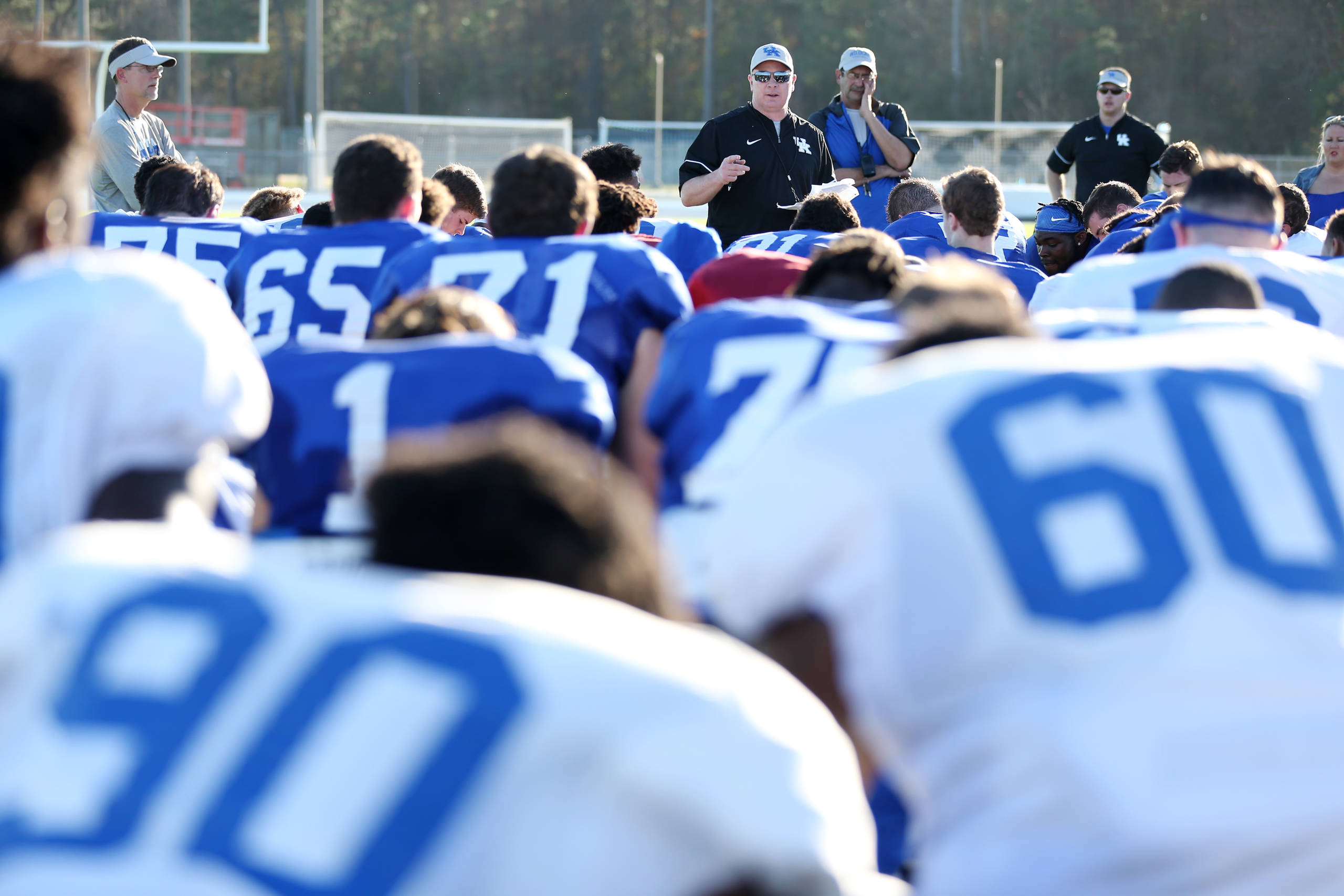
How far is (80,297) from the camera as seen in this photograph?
2.06m

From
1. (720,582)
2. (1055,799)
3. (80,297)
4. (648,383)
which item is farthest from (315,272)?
(1055,799)

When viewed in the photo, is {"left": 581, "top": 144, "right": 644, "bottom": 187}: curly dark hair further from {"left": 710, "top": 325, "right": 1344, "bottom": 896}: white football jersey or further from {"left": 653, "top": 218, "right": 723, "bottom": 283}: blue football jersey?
{"left": 710, "top": 325, "right": 1344, "bottom": 896}: white football jersey

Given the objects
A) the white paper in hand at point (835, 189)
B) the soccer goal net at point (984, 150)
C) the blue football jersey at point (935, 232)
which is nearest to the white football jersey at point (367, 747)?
the blue football jersey at point (935, 232)

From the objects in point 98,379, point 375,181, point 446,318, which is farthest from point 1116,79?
point 98,379

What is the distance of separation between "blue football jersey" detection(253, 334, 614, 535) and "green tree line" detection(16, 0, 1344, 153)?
1654 inches

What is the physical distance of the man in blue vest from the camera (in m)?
9.06

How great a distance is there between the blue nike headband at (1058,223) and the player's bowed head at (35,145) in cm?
714

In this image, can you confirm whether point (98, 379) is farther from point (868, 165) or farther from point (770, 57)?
point (868, 165)

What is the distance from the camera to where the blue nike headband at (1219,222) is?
4.33 metres

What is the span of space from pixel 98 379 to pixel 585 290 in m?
2.12

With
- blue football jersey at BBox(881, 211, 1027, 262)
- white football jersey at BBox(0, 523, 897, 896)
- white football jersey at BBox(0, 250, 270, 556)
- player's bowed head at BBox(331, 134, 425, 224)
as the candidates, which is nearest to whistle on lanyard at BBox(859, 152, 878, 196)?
blue football jersey at BBox(881, 211, 1027, 262)

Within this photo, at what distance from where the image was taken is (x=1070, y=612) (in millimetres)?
1874

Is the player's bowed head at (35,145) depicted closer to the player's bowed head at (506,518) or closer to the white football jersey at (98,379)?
the white football jersey at (98,379)

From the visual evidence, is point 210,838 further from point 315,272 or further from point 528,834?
point 315,272
